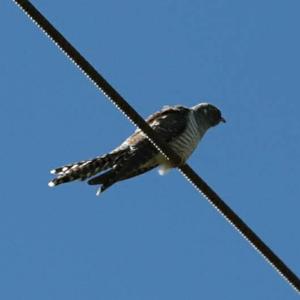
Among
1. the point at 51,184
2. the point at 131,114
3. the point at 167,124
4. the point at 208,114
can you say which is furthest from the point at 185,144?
the point at 131,114

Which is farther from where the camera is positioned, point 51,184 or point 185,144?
point 185,144

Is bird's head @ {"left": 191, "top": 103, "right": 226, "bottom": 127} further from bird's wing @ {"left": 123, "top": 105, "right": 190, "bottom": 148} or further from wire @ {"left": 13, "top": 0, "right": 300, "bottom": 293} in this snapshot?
wire @ {"left": 13, "top": 0, "right": 300, "bottom": 293}

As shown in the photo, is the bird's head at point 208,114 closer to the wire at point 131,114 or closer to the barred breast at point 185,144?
the barred breast at point 185,144

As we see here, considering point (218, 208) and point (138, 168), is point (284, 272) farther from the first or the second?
point (138, 168)

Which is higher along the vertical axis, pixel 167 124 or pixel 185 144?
pixel 167 124

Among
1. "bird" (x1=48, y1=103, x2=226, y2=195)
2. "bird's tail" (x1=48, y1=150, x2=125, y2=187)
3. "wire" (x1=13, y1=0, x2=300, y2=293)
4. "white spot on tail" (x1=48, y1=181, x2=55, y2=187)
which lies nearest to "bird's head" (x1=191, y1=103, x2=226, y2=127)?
"bird" (x1=48, y1=103, x2=226, y2=195)

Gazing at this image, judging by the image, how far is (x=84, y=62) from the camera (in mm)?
3494

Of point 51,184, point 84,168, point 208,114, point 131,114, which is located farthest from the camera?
point 208,114

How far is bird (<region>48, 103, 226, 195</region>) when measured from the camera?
624 centimetres

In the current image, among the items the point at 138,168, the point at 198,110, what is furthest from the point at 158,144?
the point at 198,110

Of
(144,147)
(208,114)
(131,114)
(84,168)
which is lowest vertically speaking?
(131,114)

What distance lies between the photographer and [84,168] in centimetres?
623

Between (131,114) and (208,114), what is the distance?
5.73 m

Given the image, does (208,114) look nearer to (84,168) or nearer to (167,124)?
(167,124)
